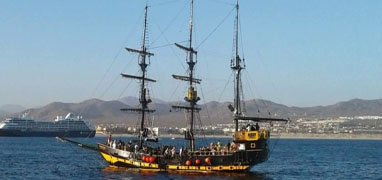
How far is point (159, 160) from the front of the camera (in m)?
81.1

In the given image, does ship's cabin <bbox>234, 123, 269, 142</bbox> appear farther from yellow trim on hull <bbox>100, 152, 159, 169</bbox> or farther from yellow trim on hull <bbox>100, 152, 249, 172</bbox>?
yellow trim on hull <bbox>100, 152, 159, 169</bbox>

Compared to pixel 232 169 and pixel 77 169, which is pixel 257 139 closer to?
pixel 232 169

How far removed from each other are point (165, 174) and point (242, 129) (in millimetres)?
10628

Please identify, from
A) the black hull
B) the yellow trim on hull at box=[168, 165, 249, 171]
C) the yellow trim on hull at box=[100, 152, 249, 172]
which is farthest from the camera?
the yellow trim on hull at box=[100, 152, 249, 172]

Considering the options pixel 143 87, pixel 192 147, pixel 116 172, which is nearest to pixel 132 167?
pixel 116 172

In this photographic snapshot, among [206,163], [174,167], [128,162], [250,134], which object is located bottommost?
[174,167]

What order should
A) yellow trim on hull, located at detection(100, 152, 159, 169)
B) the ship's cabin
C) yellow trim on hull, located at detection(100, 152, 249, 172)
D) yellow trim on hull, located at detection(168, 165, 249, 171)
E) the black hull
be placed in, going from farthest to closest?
yellow trim on hull, located at detection(100, 152, 159, 169)
yellow trim on hull, located at detection(100, 152, 249, 172)
yellow trim on hull, located at detection(168, 165, 249, 171)
the black hull
the ship's cabin

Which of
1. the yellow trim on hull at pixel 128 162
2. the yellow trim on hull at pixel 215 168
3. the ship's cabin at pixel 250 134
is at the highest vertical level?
the ship's cabin at pixel 250 134

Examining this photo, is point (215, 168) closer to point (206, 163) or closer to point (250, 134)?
point (206, 163)

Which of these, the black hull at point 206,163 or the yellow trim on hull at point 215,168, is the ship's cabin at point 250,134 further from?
the yellow trim on hull at point 215,168

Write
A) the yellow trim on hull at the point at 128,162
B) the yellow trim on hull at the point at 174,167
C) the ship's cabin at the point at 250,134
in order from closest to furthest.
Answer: the ship's cabin at the point at 250,134
the yellow trim on hull at the point at 174,167
the yellow trim on hull at the point at 128,162

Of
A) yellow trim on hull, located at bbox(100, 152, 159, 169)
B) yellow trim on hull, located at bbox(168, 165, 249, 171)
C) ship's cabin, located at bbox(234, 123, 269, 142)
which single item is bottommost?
yellow trim on hull, located at bbox(168, 165, 249, 171)

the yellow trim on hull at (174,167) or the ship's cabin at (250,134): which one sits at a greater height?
the ship's cabin at (250,134)

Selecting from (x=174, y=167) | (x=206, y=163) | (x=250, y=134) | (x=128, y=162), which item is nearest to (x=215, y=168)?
(x=206, y=163)
